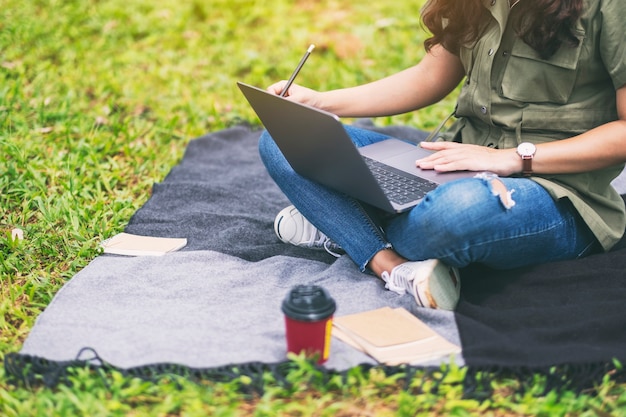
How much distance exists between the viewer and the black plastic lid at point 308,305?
6.16 ft

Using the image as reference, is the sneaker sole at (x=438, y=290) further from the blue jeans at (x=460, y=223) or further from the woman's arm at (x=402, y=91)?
the woman's arm at (x=402, y=91)

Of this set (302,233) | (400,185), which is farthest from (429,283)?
(302,233)

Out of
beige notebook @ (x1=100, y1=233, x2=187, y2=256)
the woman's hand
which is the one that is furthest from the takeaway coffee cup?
beige notebook @ (x1=100, y1=233, x2=187, y2=256)

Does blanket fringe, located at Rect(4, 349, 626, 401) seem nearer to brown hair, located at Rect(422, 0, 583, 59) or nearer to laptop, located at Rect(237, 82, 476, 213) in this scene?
laptop, located at Rect(237, 82, 476, 213)

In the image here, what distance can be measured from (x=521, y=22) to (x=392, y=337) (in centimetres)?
100

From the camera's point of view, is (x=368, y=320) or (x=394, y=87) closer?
Answer: (x=368, y=320)

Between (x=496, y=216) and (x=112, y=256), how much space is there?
4.32 feet

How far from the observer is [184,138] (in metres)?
3.96

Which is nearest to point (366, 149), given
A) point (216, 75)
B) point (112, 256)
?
point (112, 256)

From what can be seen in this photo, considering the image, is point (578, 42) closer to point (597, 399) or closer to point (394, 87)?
point (394, 87)

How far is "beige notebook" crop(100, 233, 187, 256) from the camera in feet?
8.78

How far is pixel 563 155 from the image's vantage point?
2.22 metres

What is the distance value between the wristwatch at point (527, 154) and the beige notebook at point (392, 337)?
1.80 feet

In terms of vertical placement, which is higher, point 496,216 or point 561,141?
point 561,141
